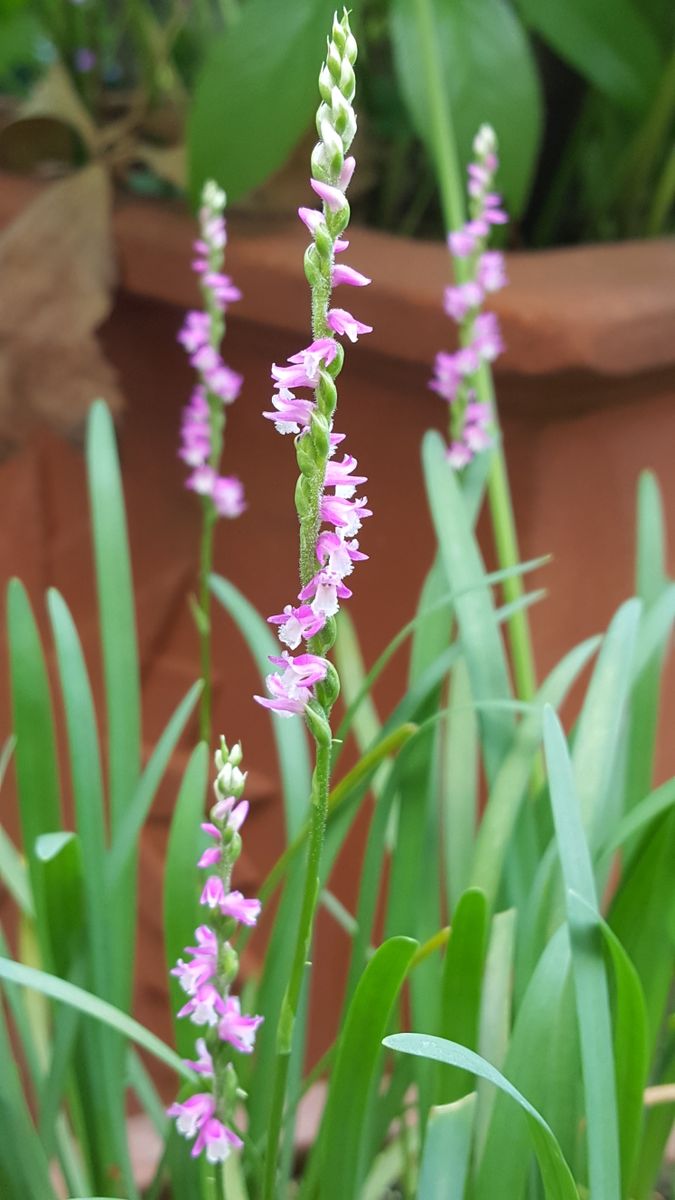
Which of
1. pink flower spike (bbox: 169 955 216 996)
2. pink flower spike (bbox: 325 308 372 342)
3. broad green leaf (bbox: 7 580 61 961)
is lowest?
pink flower spike (bbox: 169 955 216 996)

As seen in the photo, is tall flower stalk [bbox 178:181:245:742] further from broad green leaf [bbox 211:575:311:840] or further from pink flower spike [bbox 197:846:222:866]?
pink flower spike [bbox 197:846:222:866]

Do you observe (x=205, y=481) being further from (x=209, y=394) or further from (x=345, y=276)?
(x=345, y=276)

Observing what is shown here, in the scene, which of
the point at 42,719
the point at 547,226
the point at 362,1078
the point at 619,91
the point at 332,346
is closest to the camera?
the point at 332,346

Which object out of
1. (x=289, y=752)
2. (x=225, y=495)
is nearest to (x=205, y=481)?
(x=225, y=495)

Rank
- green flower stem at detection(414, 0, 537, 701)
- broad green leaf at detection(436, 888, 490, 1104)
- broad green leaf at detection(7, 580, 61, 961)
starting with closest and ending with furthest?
1. broad green leaf at detection(436, 888, 490, 1104)
2. broad green leaf at detection(7, 580, 61, 961)
3. green flower stem at detection(414, 0, 537, 701)

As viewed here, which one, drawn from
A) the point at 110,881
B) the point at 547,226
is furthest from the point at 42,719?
the point at 547,226

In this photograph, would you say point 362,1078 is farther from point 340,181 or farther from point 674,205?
point 674,205

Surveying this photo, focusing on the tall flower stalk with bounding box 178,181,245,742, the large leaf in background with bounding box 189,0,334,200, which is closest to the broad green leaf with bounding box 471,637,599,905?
the tall flower stalk with bounding box 178,181,245,742
